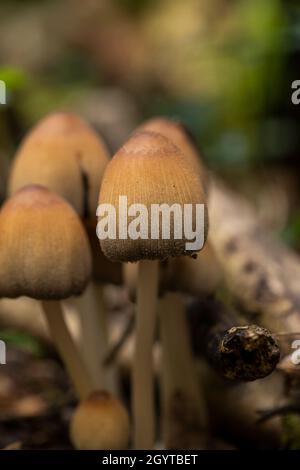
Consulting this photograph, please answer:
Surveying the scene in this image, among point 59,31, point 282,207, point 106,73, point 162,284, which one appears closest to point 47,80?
point 106,73

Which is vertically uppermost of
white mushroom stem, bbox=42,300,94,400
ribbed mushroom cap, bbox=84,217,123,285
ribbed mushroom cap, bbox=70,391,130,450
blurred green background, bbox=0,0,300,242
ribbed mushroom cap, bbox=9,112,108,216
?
blurred green background, bbox=0,0,300,242

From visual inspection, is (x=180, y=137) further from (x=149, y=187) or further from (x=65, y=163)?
(x=149, y=187)

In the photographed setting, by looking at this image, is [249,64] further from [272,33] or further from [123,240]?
[123,240]

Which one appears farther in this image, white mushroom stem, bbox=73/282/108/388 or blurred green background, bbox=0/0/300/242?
blurred green background, bbox=0/0/300/242

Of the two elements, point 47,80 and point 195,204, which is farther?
point 47,80

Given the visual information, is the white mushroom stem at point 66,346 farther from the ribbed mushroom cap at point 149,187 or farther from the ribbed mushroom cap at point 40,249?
the ribbed mushroom cap at point 149,187

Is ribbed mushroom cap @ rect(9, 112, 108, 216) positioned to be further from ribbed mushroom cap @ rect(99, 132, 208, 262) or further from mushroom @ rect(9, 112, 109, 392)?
ribbed mushroom cap @ rect(99, 132, 208, 262)

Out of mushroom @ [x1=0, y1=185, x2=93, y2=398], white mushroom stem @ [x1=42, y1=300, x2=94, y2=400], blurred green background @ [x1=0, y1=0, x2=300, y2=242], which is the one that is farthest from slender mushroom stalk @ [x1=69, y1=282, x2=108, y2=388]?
blurred green background @ [x1=0, y1=0, x2=300, y2=242]
